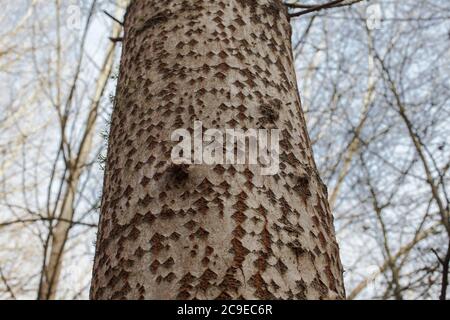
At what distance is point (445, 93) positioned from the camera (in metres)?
4.28

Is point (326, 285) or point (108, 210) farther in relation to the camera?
point (108, 210)

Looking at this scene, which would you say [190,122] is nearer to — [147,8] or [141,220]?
[141,220]

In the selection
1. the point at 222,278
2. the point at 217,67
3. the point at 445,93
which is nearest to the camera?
the point at 222,278

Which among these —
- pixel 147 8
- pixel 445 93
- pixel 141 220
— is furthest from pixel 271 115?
pixel 445 93

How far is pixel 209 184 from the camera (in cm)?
98

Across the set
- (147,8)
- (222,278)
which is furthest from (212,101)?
(147,8)

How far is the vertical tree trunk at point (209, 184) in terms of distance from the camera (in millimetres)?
880

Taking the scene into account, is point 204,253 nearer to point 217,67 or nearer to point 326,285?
point 326,285

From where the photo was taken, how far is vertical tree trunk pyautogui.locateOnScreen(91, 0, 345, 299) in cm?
88

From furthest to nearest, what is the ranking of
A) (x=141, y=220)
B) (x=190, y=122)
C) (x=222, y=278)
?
(x=190, y=122) < (x=141, y=220) < (x=222, y=278)

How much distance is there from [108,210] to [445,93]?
13.1 feet

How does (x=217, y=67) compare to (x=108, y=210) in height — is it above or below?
above

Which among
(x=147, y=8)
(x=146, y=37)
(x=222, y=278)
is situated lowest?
(x=222, y=278)

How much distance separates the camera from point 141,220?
97 centimetres
